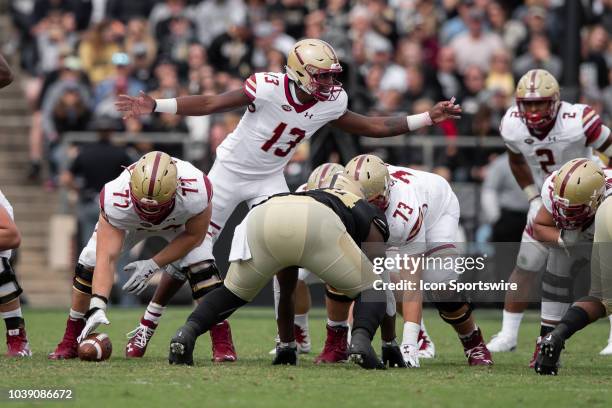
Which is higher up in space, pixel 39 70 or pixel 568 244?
pixel 39 70

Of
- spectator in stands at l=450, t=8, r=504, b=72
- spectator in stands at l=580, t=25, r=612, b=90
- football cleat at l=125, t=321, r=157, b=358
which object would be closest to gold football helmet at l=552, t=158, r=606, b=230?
football cleat at l=125, t=321, r=157, b=358

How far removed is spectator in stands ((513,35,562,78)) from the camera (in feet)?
56.9

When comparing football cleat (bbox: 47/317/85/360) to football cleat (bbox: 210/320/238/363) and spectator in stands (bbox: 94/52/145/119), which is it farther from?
spectator in stands (bbox: 94/52/145/119)

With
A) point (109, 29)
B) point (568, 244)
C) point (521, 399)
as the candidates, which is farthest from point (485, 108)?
point (521, 399)

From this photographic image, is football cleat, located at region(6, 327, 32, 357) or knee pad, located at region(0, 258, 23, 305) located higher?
knee pad, located at region(0, 258, 23, 305)

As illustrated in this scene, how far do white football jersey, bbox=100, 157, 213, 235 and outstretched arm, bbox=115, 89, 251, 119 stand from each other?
0.69 metres

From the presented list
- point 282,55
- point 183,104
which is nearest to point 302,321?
point 183,104

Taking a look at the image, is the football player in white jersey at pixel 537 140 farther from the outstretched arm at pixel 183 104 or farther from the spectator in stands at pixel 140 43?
the spectator in stands at pixel 140 43

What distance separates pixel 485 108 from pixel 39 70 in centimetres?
689

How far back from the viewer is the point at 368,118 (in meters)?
10.5

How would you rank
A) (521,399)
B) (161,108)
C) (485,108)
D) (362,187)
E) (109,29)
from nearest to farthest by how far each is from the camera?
(521,399)
(362,187)
(161,108)
(485,108)
(109,29)

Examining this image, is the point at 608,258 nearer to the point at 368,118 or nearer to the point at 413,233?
the point at 413,233

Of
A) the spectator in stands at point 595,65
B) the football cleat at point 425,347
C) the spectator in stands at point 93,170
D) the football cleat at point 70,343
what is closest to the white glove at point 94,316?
the football cleat at point 70,343

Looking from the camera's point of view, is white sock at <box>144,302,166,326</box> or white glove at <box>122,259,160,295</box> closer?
white glove at <box>122,259,160,295</box>
